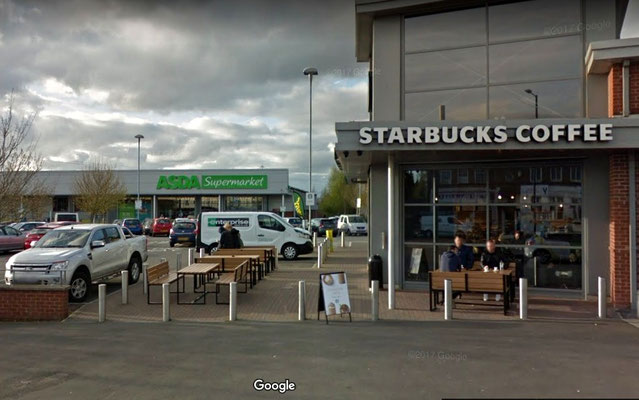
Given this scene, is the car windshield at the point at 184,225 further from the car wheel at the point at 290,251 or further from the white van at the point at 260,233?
the car wheel at the point at 290,251

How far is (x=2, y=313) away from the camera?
30.1 ft

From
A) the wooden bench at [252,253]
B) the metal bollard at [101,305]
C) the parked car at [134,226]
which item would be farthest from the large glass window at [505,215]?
the parked car at [134,226]

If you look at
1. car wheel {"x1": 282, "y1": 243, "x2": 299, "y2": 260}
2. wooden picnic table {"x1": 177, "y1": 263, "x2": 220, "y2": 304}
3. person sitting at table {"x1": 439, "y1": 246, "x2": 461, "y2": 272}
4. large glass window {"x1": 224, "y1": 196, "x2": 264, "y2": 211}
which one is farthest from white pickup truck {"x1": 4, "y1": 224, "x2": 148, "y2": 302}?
large glass window {"x1": 224, "y1": 196, "x2": 264, "y2": 211}

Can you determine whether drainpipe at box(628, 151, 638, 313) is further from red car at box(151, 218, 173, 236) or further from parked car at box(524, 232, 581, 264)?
red car at box(151, 218, 173, 236)

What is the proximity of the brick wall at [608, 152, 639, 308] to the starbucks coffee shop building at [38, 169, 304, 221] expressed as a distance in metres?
40.8

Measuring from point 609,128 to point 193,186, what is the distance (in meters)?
45.5

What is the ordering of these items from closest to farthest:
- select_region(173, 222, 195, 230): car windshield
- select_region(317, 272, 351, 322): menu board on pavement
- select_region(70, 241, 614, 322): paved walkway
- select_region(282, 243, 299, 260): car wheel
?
select_region(317, 272, 351, 322): menu board on pavement, select_region(70, 241, 614, 322): paved walkway, select_region(282, 243, 299, 260): car wheel, select_region(173, 222, 195, 230): car windshield

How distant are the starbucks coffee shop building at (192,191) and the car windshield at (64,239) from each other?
37.0 metres

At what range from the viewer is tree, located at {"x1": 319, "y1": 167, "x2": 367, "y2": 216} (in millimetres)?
66938

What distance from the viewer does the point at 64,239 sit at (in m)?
12.0

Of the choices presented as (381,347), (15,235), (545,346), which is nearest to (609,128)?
(545,346)

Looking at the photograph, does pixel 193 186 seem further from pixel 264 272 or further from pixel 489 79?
pixel 489 79

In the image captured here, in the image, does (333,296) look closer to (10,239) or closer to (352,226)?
(10,239)

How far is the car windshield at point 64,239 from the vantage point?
11.7 meters
